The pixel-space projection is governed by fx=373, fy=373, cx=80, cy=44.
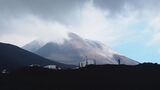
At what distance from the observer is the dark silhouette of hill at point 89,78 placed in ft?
334

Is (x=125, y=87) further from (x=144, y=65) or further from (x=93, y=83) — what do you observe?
(x=144, y=65)

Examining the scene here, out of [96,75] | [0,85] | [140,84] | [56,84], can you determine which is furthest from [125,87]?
[0,85]

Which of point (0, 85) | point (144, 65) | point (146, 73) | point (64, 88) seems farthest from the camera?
point (144, 65)

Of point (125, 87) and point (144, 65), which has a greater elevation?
point (144, 65)

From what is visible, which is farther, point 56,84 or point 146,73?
point 146,73

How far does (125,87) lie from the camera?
334 feet

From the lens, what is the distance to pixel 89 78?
108312 mm

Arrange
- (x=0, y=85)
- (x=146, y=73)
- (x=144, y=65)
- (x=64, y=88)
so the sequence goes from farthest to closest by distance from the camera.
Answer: (x=144, y=65)
(x=146, y=73)
(x=0, y=85)
(x=64, y=88)

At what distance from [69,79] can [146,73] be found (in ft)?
79.3

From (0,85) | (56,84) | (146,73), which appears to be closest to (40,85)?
(56,84)

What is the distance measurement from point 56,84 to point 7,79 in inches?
666

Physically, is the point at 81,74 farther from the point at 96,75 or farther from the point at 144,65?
the point at 144,65

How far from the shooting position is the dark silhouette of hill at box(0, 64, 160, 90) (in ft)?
334

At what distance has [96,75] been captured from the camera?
365ft
